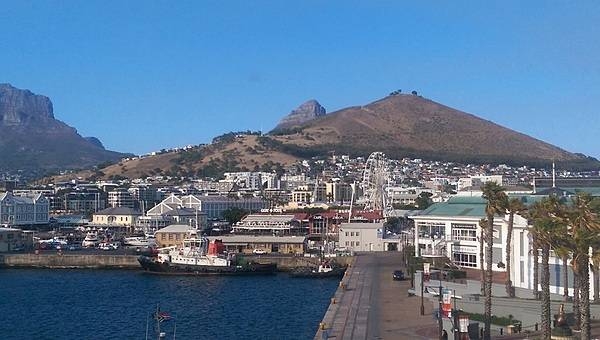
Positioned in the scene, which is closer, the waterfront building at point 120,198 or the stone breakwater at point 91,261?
the stone breakwater at point 91,261

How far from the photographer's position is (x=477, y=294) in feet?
133

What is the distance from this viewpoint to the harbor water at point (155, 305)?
135ft

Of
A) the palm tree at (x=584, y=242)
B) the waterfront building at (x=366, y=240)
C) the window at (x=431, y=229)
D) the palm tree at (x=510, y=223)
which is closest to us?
the palm tree at (x=584, y=242)

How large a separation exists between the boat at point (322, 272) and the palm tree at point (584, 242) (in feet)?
137

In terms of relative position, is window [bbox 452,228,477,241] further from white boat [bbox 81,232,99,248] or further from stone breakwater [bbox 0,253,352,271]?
white boat [bbox 81,232,99,248]

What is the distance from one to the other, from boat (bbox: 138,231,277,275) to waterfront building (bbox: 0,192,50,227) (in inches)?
1941

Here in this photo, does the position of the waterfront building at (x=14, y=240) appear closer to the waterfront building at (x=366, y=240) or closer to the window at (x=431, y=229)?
the waterfront building at (x=366, y=240)

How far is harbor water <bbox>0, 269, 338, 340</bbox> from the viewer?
135ft

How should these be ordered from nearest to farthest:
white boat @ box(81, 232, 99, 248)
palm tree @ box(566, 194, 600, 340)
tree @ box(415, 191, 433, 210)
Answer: palm tree @ box(566, 194, 600, 340)
white boat @ box(81, 232, 99, 248)
tree @ box(415, 191, 433, 210)

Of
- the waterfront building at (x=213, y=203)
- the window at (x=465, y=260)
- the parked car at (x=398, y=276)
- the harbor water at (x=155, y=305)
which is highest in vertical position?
the waterfront building at (x=213, y=203)

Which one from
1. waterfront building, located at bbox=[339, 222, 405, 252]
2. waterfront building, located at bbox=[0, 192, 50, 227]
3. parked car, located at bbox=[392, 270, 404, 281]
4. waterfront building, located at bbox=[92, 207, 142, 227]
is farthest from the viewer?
waterfront building, located at bbox=[92, 207, 142, 227]

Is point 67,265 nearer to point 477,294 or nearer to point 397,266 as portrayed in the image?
point 397,266

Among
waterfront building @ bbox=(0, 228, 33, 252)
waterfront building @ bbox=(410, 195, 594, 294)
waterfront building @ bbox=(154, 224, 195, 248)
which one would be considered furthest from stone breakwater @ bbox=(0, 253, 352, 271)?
waterfront building @ bbox=(410, 195, 594, 294)

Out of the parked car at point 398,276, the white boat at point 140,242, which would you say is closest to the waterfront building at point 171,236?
the white boat at point 140,242
